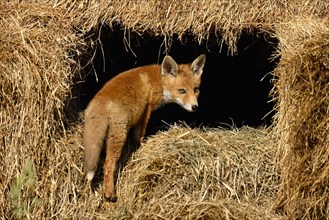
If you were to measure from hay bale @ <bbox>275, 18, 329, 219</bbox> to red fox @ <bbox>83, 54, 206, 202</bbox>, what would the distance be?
1472 mm

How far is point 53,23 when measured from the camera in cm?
620

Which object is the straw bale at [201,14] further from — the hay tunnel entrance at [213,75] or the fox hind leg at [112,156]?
the fox hind leg at [112,156]

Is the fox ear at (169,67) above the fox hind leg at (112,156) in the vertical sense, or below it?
above

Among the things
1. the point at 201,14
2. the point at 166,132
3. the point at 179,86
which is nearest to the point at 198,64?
the point at 179,86

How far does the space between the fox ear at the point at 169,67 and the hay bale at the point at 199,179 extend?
996 mm

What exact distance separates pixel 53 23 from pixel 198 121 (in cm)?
280

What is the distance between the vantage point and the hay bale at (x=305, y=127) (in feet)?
17.8

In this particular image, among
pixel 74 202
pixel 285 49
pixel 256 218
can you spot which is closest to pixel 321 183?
pixel 256 218

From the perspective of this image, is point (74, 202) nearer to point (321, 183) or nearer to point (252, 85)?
point (321, 183)

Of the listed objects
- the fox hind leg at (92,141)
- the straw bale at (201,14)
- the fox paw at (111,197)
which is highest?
the straw bale at (201,14)

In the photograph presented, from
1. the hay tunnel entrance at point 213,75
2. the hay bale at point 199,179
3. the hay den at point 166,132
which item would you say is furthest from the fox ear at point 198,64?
the hay bale at point 199,179

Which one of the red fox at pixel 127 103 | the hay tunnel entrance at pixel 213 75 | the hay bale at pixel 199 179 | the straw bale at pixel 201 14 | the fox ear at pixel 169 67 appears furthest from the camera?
the hay tunnel entrance at pixel 213 75

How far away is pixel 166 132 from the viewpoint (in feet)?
21.4

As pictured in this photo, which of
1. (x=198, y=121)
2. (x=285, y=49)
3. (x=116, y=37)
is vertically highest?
(x=285, y=49)
